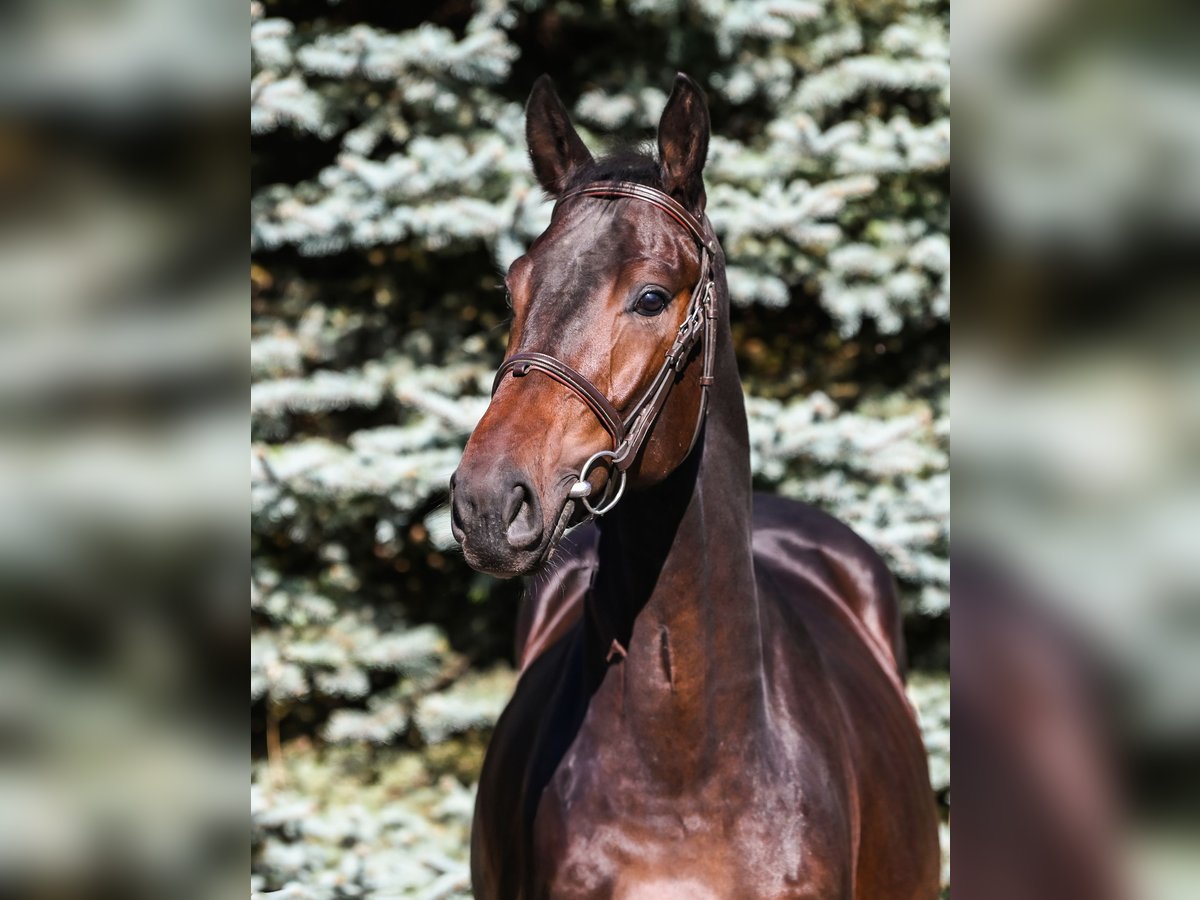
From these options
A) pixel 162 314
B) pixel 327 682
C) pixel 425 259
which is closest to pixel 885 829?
pixel 162 314

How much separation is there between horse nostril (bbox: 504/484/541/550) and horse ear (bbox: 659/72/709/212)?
73cm

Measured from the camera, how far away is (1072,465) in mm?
618

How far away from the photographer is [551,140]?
241cm

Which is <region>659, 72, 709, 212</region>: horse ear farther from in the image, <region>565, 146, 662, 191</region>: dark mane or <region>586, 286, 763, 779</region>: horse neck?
<region>586, 286, 763, 779</region>: horse neck

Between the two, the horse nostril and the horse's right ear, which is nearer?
the horse nostril

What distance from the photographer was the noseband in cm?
192

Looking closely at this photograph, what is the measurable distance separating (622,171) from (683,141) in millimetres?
139

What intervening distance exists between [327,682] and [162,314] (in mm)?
5131

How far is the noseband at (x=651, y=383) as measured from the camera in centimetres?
192

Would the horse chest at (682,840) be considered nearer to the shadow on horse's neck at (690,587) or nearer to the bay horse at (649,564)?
the bay horse at (649,564)

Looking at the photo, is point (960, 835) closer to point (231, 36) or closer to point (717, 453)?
point (231, 36)

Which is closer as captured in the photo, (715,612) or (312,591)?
(715,612)

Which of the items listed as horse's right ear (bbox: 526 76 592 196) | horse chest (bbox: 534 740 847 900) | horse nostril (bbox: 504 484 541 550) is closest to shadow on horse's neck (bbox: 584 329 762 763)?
horse chest (bbox: 534 740 847 900)

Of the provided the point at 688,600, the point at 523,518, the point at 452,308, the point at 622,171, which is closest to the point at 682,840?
the point at 688,600
